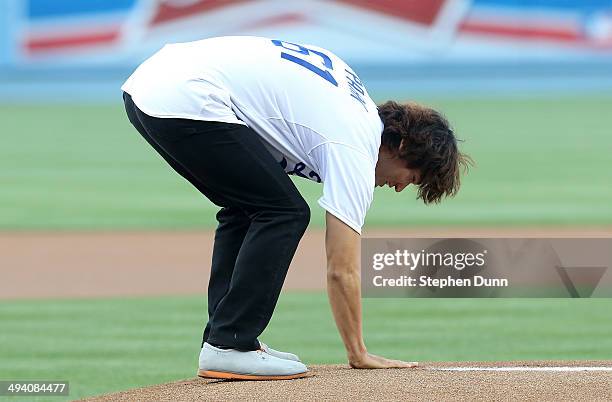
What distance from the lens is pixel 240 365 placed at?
5043 millimetres

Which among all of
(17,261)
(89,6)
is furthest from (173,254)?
(89,6)

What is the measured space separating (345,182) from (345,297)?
18.0 inches

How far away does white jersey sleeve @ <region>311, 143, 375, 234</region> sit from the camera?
479cm

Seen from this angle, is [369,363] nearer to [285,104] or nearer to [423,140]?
[423,140]

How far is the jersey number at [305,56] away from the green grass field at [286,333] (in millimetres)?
1987

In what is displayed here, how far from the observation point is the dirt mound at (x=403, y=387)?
470cm

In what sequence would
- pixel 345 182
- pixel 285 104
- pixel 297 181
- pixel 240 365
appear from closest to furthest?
pixel 345 182 < pixel 285 104 < pixel 240 365 < pixel 297 181

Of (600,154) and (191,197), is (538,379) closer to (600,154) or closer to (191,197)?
(191,197)

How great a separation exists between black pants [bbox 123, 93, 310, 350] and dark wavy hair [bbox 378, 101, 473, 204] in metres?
0.50

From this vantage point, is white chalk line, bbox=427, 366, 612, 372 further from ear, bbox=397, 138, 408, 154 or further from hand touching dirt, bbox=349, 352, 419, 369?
ear, bbox=397, 138, 408, 154

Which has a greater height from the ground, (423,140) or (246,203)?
(423,140)

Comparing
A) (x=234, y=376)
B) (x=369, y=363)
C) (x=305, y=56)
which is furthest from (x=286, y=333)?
(x=305, y=56)

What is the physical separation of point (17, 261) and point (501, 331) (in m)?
4.92

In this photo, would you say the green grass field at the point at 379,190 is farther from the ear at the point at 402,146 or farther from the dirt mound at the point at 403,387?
the ear at the point at 402,146
